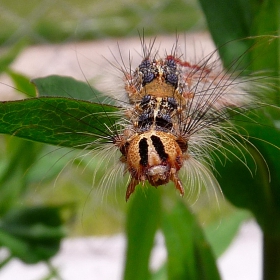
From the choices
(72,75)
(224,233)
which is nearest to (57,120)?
(224,233)

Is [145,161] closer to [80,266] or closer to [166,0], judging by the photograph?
[80,266]

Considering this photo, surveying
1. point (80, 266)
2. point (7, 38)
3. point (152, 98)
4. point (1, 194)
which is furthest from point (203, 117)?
point (7, 38)

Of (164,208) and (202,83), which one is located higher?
(202,83)

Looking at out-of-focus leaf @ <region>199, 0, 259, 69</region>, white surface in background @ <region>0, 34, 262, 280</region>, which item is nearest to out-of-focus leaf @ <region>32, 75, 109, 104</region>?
out-of-focus leaf @ <region>199, 0, 259, 69</region>

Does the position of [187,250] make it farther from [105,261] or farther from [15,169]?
[105,261]

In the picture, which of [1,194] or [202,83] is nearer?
[202,83]

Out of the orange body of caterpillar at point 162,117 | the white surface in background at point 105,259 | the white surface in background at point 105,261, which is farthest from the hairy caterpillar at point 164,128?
the white surface in background at point 105,261
